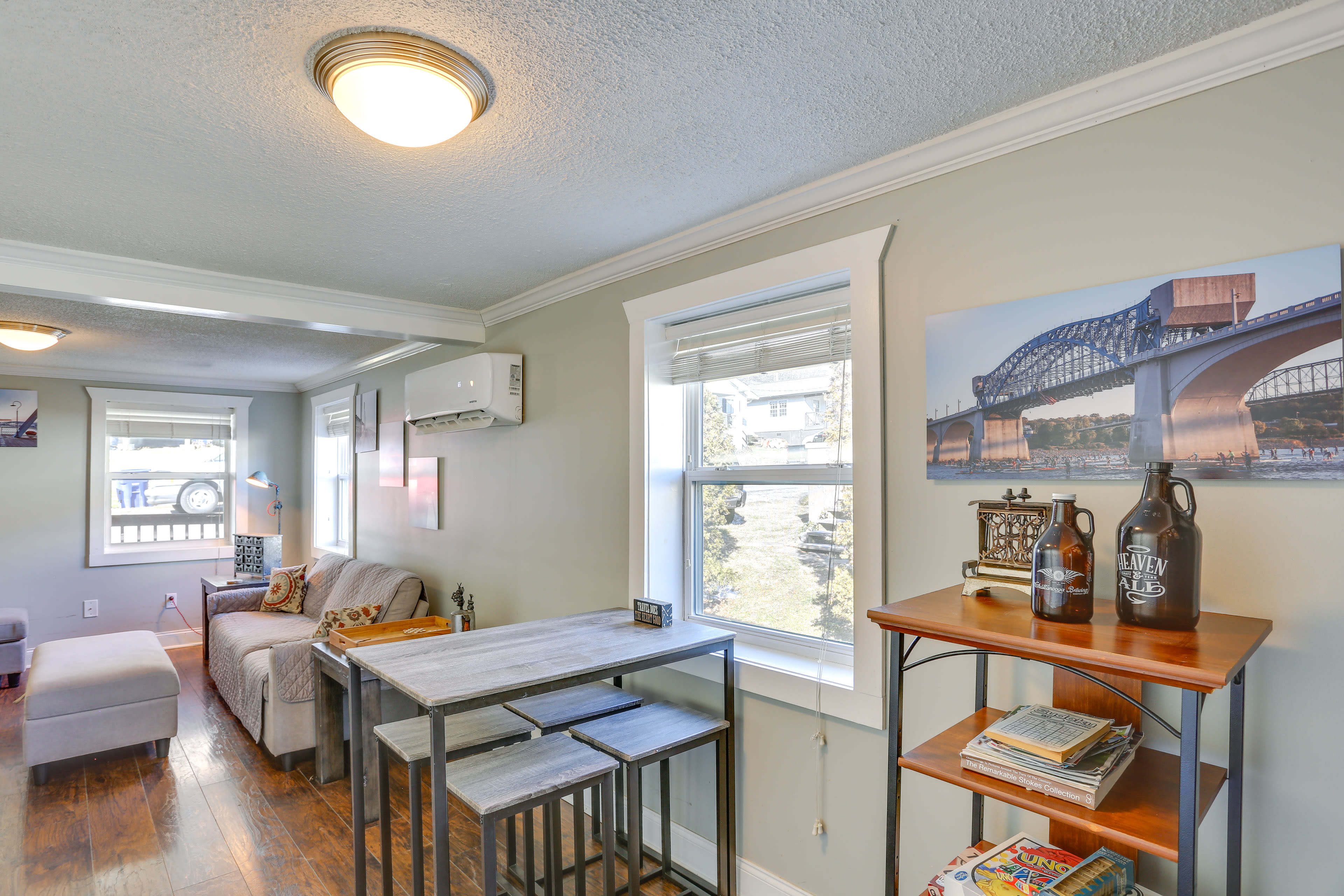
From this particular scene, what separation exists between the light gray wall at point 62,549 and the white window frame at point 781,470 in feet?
16.3

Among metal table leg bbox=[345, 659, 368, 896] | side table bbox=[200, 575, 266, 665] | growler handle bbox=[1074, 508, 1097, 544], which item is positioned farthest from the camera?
side table bbox=[200, 575, 266, 665]

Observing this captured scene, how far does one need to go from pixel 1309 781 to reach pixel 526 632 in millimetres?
1939

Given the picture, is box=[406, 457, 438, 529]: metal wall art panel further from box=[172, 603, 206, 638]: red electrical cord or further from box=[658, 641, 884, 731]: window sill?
box=[172, 603, 206, 638]: red electrical cord

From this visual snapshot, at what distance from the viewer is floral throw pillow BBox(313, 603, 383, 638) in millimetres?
3605

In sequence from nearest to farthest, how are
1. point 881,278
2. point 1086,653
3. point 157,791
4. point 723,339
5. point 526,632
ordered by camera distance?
point 1086,653 → point 881,278 → point 526,632 → point 723,339 → point 157,791

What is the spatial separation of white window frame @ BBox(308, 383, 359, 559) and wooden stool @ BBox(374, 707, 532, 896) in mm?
3371

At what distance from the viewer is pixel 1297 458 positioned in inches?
51.4

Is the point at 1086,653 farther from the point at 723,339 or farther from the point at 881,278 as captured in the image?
the point at 723,339

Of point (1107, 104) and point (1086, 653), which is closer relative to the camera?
point (1086, 653)

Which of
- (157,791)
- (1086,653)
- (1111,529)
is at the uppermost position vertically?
(1111,529)

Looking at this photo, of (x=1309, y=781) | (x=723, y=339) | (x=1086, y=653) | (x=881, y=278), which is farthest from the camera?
(x=723, y=339)

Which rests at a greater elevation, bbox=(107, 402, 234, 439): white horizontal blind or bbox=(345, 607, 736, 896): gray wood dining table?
bbox=(107, 402, 234, 439): white horizontal blind

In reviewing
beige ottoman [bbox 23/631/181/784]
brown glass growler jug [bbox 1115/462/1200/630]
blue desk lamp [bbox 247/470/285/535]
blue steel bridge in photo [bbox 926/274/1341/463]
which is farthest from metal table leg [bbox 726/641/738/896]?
blue desk lamp [bbox 247/470/285/535]

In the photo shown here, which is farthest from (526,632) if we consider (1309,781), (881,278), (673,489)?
(1309,781)
